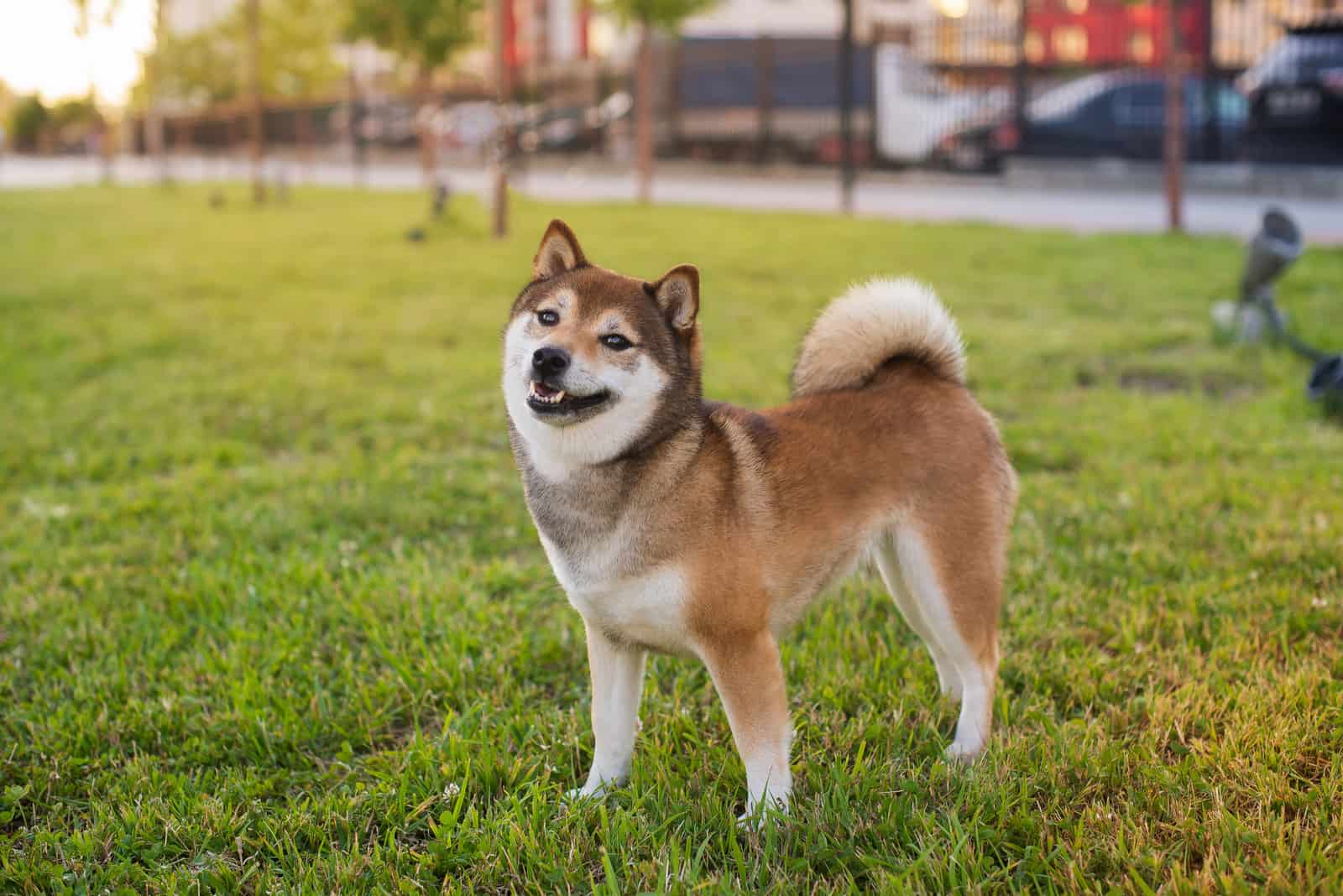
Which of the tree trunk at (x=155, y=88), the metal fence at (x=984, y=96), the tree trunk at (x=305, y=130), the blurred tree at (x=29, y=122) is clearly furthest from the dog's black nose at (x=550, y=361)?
the blurred tree at (x=29, y=122)

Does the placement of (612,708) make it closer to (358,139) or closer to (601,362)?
(601,362)

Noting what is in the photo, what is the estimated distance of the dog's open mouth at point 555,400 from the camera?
243 cm

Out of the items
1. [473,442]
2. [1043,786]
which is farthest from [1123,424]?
[1043,786]

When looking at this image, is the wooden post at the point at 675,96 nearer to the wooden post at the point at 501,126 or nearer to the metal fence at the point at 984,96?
the metal fence at the point at 984,96

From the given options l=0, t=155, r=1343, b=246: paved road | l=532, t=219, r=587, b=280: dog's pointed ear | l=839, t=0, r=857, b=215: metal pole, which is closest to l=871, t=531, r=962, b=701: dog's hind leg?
l=532, t=219, r=587, b=280: dog's pointed ear

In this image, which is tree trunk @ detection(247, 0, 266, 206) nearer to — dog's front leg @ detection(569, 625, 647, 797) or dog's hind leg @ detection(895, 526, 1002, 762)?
dog's front leg @ detection(569, 625, 647, 797)

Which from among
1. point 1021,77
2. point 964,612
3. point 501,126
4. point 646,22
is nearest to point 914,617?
point 964,612

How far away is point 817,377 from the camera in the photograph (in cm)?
317

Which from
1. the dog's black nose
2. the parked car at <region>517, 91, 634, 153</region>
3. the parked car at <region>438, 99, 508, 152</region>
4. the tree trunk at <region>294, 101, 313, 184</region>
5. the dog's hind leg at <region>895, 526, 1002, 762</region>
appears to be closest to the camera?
the dog's black nose

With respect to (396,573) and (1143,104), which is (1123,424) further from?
(1143,104)

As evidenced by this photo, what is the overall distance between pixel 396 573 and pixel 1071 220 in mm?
12839

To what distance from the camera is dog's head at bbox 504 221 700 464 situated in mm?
2443

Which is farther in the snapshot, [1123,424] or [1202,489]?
[1123,424]

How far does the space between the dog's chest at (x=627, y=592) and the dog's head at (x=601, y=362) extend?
0.20 metres
